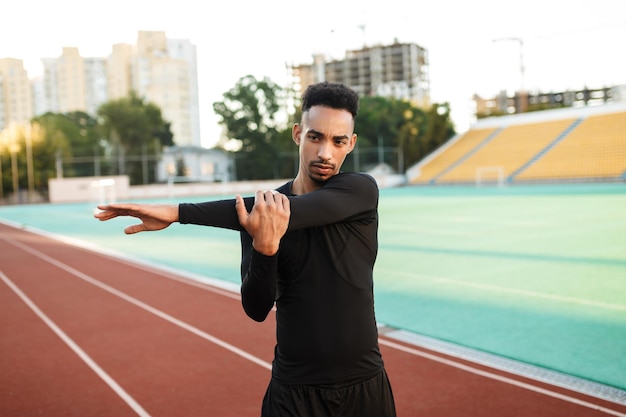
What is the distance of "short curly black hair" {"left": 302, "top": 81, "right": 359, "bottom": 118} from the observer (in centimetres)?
203

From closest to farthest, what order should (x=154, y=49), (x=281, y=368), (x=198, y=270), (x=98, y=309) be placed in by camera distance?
(x=281, y=368)
(x=98, y=309)
(x=198, y=270)
(x=154, y=49)

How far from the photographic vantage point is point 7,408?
4.79 m

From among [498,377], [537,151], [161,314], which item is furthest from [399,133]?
[498,377]

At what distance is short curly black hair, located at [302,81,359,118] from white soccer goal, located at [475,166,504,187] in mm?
41604

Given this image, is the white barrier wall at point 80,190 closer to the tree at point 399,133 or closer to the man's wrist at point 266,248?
the tree at point 399,133

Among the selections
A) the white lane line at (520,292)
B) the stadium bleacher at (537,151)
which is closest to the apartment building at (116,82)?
the stadium bleacher at (537,151)

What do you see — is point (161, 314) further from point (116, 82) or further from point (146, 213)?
point (116, 82)

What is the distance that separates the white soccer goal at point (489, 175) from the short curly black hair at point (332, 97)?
41.6m

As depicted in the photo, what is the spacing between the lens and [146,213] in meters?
1.73

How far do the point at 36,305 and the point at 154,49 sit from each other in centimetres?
12379

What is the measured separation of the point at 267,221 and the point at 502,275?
27.0 feet

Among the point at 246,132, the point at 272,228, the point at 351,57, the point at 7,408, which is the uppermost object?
the point at 351,57

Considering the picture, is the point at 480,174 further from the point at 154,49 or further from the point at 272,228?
the point at 154,49

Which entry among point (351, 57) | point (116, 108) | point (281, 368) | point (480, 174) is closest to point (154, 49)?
point (351, 57)
